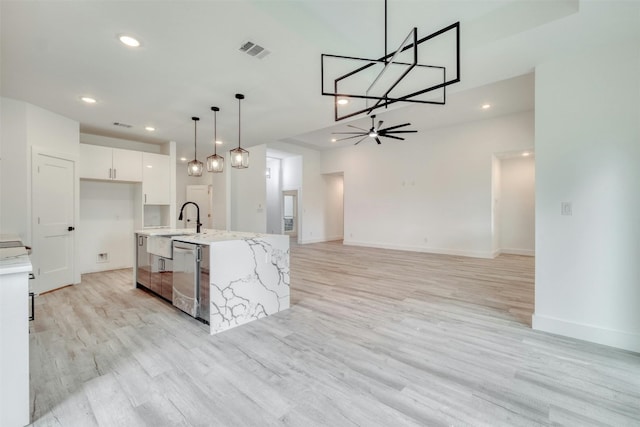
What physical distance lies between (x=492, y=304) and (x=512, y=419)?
7.12 ft

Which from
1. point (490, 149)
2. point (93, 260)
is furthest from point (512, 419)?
point (93, 260)

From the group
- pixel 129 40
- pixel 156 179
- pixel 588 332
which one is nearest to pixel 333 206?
pixel 156 179

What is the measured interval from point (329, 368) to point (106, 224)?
556 centimetres

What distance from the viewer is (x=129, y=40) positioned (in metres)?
2.41

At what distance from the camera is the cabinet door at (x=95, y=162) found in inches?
190

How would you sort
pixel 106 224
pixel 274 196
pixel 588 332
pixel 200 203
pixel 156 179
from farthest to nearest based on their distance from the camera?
pixel 274 196 → pixel 200 203 → pixel 156 179 → pixel 106 224 → pixel 588 332

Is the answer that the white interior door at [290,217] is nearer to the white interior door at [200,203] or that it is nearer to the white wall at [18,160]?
the white interior door at [200,203]

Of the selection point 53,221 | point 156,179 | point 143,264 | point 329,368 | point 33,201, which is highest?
point 156,179

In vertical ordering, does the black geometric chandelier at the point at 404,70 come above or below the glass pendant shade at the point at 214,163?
above

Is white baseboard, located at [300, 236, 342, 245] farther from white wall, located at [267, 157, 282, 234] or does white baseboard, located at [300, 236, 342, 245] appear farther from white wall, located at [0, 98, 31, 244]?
white wall, located at [0, 98, 31, 244]

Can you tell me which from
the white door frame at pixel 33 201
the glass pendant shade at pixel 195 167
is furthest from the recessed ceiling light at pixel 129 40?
the white door frame at pixel 33 201

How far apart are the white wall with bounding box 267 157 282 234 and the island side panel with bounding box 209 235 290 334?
24.1 feet

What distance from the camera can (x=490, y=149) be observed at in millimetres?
6457

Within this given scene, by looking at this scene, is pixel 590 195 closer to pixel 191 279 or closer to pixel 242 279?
pixel 242 279
